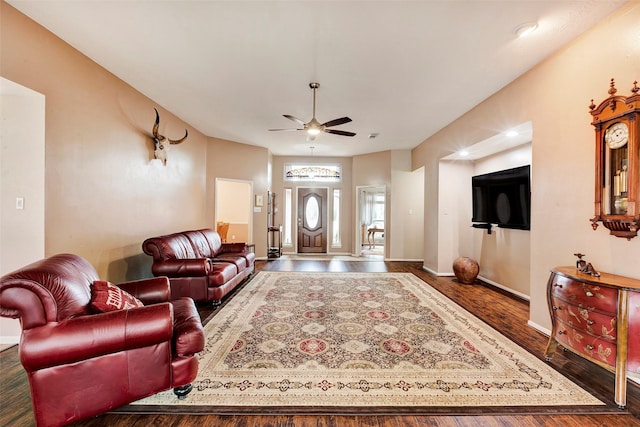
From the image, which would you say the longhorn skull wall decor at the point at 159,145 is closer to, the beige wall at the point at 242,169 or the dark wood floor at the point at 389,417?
the beige wall at the point at 242,169

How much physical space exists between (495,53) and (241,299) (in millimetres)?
4275

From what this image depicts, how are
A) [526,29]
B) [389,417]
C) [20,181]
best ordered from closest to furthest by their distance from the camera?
1. [389,417]
2. [526,29]
3. [20,181]

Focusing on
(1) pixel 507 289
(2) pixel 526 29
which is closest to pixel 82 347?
(2) pixel 526 29

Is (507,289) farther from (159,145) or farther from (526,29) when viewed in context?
(159,145)

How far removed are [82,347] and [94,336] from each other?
71 mm

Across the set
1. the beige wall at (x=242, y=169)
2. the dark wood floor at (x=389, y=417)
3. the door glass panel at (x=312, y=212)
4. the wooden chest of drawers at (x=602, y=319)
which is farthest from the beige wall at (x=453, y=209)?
the beige wall at (x=242, y=169)

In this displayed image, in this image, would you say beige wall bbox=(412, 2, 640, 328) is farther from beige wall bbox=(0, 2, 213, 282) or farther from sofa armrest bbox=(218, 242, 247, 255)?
beige wall bbox=(0, 2, 213, 282)

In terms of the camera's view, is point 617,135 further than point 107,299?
Yes

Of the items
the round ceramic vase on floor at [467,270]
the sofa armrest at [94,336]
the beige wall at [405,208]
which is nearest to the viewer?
the sofa armrest at [94,336]

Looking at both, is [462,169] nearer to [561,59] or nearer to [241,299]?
[561,59]

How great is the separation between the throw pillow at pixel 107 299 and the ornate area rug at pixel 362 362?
661 mm

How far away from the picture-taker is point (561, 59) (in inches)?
105

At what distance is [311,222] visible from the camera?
8305mm

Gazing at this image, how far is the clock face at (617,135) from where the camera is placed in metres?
2.06
